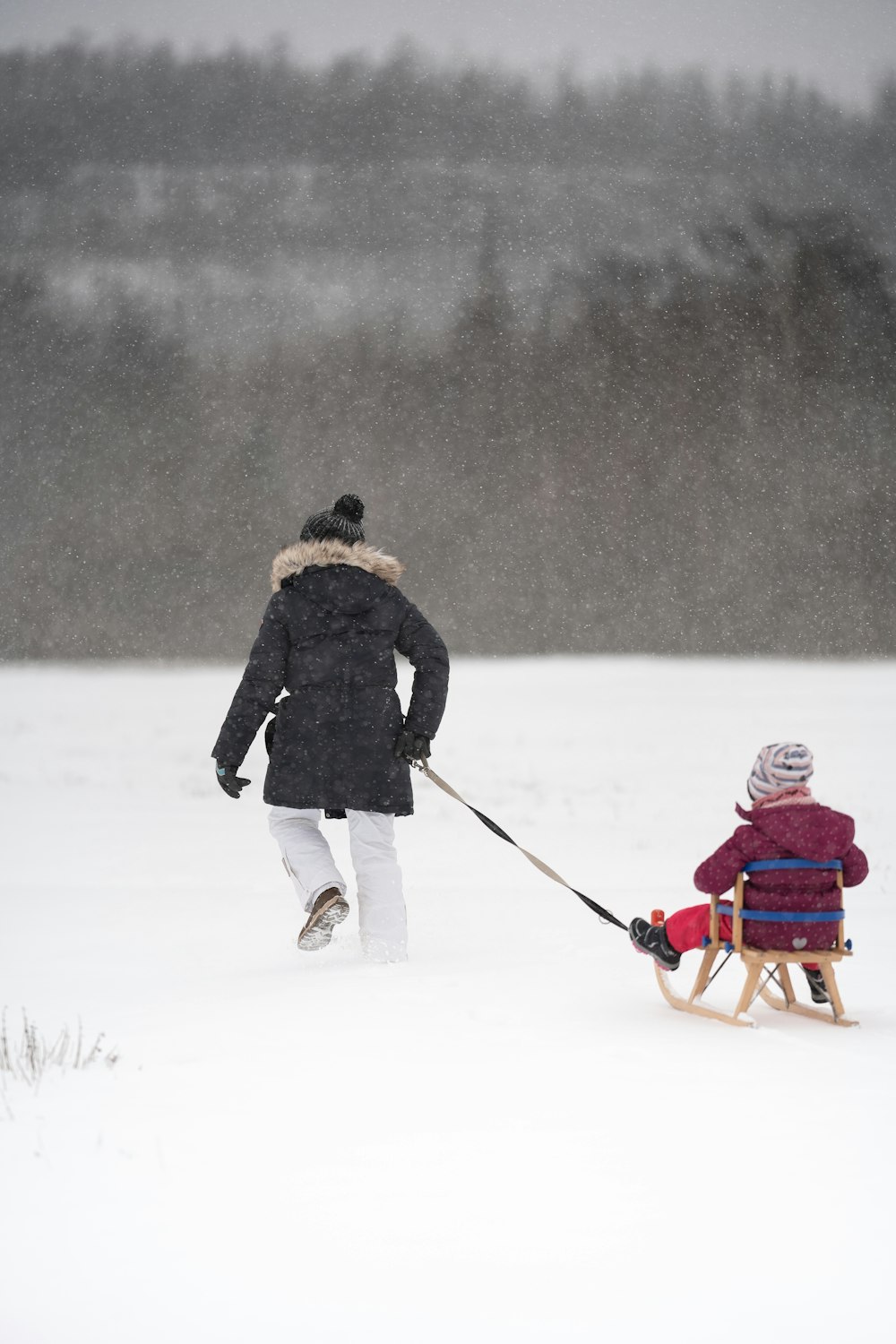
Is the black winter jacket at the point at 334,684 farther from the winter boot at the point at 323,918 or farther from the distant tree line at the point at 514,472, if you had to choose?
the distant tree line at the point at 514,472

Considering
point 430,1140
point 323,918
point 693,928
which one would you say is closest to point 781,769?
point 693,928

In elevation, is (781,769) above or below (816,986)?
above

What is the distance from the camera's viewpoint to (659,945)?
418 centimetres

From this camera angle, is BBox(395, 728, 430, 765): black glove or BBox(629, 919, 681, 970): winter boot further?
BBox(395, 728, 430, 765): black glove

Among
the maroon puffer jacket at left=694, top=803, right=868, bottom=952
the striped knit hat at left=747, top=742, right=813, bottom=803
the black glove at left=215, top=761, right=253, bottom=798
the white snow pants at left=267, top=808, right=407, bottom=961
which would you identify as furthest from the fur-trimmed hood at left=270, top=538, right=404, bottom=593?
the maroon puffer jacket at left=694, top=803, right=868, bottom=952

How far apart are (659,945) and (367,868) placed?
1299 mm

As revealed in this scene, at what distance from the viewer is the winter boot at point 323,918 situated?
4742mm

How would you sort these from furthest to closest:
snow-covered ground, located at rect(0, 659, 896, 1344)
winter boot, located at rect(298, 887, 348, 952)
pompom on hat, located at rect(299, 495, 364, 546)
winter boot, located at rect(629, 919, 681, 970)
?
1. pompom on hat, located at rect(299, 495, 364, 546)
2. winter boot, located at rect(298, 887, 348, 952)
3. winter boot, located at rect(629, 919, 681, 970)
4. snow-covered ground, located at rect(0, 659, 896, 1344)

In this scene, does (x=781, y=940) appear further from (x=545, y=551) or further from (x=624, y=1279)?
(x=545, y=551)

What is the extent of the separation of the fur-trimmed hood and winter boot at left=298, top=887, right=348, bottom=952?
1279 mm

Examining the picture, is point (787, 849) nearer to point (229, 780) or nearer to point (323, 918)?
point (323, 918)

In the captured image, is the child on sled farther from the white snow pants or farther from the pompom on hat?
the pompom on hat

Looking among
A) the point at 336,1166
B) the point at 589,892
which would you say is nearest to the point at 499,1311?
the point at 336,1166

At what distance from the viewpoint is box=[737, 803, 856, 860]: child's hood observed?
3.87 m
